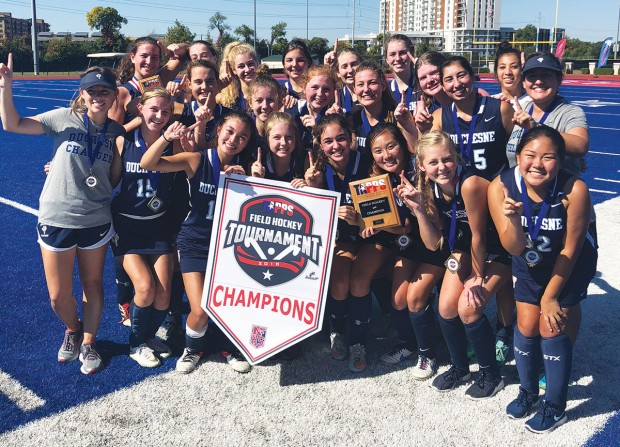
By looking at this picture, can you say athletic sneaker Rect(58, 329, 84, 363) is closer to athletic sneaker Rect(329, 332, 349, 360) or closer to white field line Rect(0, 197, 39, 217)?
athletic sneaker Rect(329, 332, 349, 360)

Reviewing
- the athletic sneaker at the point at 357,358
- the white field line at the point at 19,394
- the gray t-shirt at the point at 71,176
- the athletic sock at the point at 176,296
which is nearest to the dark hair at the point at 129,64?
the gray t-shirt at the point at 71,176

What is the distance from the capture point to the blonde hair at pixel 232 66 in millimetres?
4797

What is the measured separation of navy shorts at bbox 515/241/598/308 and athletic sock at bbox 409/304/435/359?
66 cm

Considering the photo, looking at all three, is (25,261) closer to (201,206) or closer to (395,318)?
(201,206)

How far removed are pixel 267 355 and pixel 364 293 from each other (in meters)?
0.77

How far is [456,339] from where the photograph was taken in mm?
3617

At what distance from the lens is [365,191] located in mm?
3609

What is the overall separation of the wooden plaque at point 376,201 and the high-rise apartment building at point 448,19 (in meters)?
141

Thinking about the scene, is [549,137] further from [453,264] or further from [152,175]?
[152,175]

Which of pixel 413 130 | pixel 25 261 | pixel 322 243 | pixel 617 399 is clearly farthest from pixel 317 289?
pixel 25 261

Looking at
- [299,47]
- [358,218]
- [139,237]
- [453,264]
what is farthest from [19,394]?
[299,47]

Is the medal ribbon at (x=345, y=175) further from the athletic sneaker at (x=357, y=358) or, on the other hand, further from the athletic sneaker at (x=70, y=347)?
the athletic sneaker at (x=70, y=347)

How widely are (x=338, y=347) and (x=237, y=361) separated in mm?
695

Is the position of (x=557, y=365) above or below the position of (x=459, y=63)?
below
